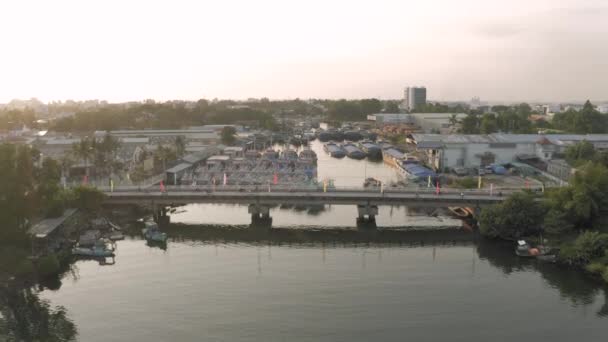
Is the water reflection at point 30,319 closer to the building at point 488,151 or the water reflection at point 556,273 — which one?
the water reflection at point 556,273

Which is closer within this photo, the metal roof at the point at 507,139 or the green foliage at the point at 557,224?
the green foliage at the point at 557,224

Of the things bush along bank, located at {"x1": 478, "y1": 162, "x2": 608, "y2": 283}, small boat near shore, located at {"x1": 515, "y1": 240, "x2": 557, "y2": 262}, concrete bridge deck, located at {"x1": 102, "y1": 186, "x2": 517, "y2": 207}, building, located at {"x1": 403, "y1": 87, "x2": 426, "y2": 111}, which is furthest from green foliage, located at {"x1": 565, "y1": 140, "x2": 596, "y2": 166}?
building, located at {"x1": 403, "y1": 87, "x2": 426, "y2": 111}

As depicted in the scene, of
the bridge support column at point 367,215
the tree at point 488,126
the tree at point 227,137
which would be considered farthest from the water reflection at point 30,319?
the tree at point 488,126

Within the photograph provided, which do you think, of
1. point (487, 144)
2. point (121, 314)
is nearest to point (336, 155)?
point (487, 144)

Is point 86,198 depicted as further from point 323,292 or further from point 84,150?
point 323,292

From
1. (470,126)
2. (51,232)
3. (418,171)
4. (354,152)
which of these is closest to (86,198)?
(51,232)

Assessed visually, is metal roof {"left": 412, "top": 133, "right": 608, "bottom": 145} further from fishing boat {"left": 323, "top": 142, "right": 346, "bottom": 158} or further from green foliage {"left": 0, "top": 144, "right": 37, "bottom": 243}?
green foliage {"left": 0, "top": 144, "right": 37, "bottom": 243}

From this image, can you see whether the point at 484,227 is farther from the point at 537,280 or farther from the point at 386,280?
the point at 386,280
